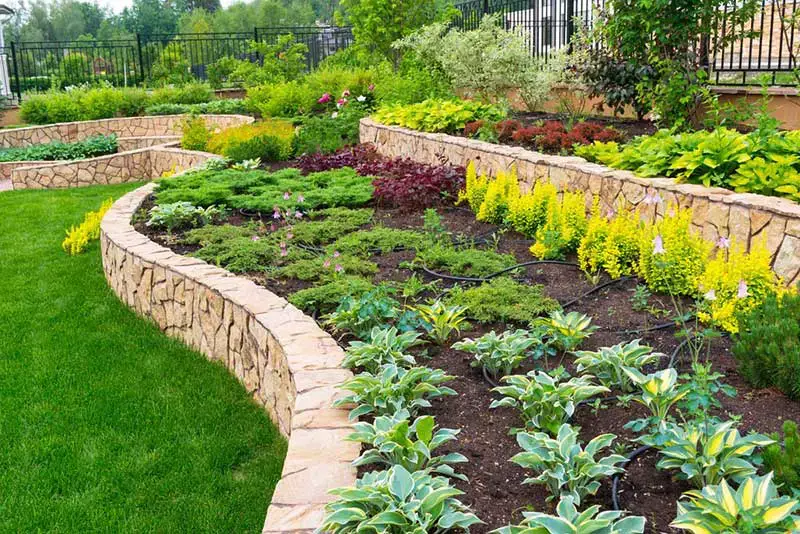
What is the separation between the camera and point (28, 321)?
204 inches

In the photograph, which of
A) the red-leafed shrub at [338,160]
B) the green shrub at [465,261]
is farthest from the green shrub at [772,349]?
the red-leafed shrub at [338,160]

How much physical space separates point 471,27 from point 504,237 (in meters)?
9.31

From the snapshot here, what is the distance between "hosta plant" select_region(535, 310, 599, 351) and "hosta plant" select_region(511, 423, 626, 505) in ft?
2.98

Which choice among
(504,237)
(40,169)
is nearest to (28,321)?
(504,237)

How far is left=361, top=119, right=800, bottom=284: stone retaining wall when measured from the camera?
397 cm

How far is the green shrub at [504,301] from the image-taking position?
391 cm

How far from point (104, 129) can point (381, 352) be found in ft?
47.5

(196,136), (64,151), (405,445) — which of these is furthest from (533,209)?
(64,151)

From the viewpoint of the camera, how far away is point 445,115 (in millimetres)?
8453

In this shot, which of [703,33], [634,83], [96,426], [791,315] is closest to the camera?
[791,315]

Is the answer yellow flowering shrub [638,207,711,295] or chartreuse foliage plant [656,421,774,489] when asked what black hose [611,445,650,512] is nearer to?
chartreuse foliage plant [656,421,774,489]

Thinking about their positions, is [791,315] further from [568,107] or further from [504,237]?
[568,107]

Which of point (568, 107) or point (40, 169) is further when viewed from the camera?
point (40, 169)

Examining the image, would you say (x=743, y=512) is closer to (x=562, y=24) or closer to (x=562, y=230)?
(x=562, y=230)
